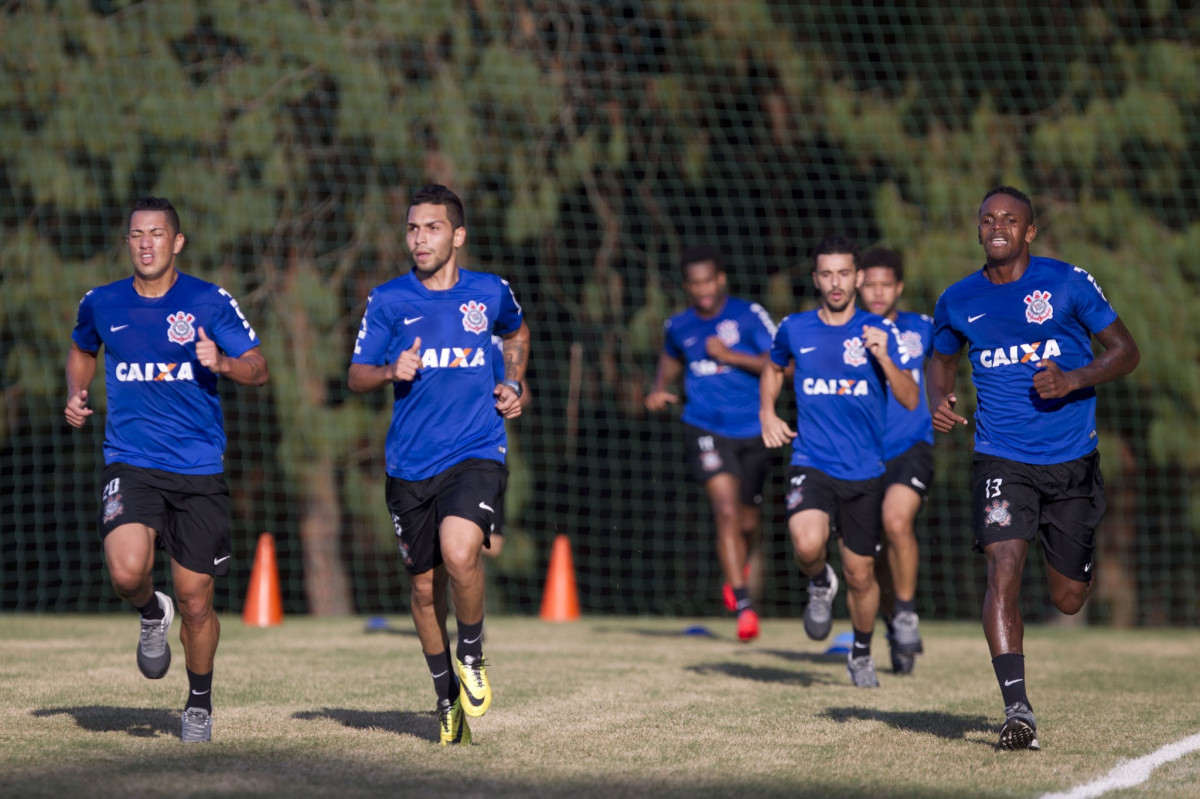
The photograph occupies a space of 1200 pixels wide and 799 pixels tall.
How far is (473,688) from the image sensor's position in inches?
229

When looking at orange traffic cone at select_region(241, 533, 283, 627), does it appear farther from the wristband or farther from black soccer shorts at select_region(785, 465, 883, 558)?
the wristband

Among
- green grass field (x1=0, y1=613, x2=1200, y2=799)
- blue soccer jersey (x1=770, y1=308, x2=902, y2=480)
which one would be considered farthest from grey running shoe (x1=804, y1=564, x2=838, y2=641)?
blue soccer jersey (x1=770, y1=308, x2=902, y2=480)

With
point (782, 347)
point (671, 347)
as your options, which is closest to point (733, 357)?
point (671, 347)

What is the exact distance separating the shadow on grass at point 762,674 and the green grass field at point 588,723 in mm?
28

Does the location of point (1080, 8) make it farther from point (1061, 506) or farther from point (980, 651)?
point (1061, 506)

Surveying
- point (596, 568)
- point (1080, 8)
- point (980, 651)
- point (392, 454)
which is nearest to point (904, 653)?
point (980, 651)

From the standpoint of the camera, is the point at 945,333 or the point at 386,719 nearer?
the point at 945,333

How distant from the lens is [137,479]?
6.11m

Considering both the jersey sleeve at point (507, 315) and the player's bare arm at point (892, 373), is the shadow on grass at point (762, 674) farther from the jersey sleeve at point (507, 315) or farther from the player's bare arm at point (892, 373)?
the jersey sleeve at point (507, 315)

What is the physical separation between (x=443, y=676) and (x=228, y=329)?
1.68 meters

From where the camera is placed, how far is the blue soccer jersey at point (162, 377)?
20.2ft

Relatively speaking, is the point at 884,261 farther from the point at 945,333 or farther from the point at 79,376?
the point at 79,376

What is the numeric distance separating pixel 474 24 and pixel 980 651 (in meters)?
8.84

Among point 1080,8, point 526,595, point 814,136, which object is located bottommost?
point 526,595
